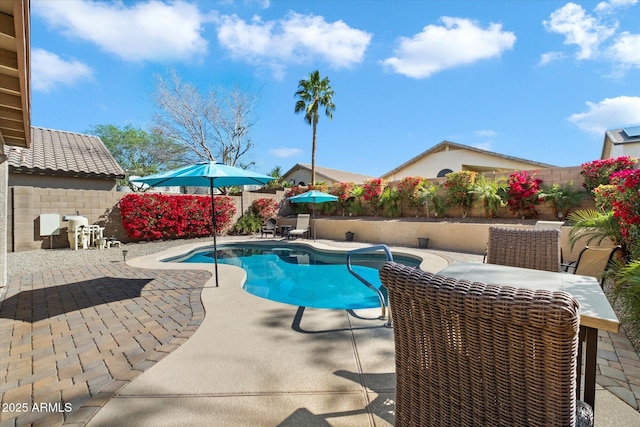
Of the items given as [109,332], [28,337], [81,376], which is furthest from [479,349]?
[28,337]

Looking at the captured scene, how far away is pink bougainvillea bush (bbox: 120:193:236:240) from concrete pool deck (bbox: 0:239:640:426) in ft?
29.8

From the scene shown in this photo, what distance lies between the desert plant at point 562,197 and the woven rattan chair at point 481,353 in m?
9.81

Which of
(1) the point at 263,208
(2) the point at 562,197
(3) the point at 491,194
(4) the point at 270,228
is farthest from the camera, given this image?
(1) the point at 263,208

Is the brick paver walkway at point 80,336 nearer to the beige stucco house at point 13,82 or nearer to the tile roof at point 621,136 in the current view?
the beige stucco house at point 13,82

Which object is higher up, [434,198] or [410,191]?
[410,191]

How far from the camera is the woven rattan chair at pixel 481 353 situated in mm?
900

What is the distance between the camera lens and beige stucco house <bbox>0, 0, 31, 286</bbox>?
2176mm

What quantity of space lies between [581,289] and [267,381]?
244 centimetres

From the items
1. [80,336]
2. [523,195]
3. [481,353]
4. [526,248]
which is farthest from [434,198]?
[481,353]

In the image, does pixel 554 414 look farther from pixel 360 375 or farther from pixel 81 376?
pixel 81 376

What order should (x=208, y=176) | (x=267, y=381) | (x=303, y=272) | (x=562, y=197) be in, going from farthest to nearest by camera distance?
1. (x=562, y=197)
2. (x=303, y=272)
3. (x=208, y=176)
4. (x=267, y=381)

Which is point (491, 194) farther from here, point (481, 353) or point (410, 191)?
point (481, 353)

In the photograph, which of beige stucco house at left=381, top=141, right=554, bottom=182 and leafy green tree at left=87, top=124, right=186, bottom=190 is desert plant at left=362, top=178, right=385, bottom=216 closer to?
beige stucco house at left=381, top=141, right=554, bottom=182

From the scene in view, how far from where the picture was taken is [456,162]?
1792cm
